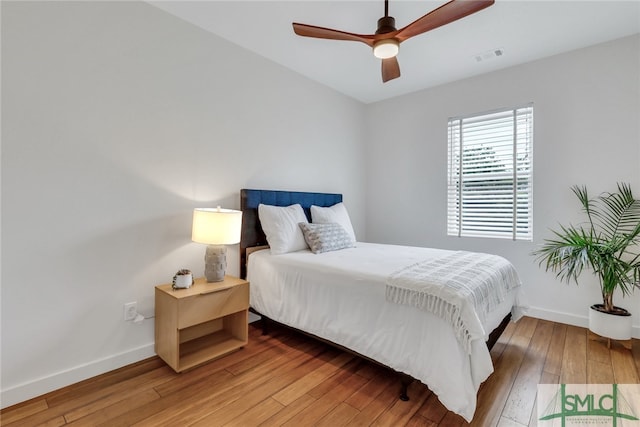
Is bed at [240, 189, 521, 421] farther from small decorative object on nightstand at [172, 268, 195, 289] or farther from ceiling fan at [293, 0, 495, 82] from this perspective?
ceiling fan at [293, 0, 495, 82]

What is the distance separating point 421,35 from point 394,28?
929 millimetres

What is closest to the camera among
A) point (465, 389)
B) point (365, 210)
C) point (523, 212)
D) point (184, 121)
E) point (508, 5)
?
point (465, 389)

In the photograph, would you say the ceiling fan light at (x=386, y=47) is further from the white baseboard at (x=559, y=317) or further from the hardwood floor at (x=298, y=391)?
the white baseboard at (x=559, y=317)

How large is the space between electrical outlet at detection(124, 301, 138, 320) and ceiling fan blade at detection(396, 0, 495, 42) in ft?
8.76

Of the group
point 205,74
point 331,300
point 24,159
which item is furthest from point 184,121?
point 331,300

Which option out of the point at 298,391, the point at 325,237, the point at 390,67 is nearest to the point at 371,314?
the point at 298,391

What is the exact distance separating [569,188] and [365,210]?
2438 mm

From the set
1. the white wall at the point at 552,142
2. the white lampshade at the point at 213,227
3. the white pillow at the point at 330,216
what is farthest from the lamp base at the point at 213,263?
the white wall at the point at 552,142

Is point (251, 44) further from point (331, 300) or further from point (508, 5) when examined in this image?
point (331, 300)

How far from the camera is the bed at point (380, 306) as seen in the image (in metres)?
1.51

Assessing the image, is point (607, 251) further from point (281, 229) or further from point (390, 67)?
point (281, 229)

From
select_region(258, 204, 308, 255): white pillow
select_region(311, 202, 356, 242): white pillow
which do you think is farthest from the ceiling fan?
select_region(311, 202, 356, 242): white pillow

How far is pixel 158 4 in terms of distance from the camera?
88.2 inches

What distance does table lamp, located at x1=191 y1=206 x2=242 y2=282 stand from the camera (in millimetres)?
2150
